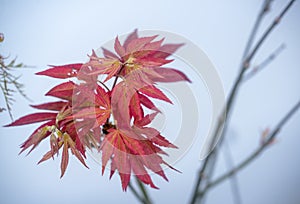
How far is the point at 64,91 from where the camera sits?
313 mm

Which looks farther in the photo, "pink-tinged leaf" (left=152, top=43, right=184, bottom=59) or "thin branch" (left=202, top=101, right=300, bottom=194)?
"thin branch" (left=202, top=101, right=300, bottom=194)

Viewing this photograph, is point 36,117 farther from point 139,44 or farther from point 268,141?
point 268,141

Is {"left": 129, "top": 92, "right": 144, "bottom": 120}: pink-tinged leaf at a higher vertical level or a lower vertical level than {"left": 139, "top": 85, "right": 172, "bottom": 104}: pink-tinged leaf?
lower

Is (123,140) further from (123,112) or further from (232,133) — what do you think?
(232,133)

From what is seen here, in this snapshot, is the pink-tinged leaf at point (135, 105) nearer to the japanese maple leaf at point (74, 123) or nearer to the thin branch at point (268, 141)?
the japanese maple leaf at point (74, 123)

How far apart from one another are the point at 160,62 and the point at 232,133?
0.51 meters

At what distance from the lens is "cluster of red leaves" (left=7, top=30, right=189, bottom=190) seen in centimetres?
29

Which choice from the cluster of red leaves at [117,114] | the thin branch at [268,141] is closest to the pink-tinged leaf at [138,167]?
the cluster of red leaves at [117,114]

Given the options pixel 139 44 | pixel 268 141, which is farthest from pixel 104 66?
pixel 268 141

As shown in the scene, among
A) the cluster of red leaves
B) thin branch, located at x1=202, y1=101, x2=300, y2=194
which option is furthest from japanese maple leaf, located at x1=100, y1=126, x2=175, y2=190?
thin branch, located at x1=202, y1=101, x2=300, y2=194

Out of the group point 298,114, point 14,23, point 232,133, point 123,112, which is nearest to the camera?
point 123,112

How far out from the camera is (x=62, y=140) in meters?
0.30

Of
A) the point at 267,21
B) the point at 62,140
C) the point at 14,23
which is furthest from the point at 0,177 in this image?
the point at 267,21

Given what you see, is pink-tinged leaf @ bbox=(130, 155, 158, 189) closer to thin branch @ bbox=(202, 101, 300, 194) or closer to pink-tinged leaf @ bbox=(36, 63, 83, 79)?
pink-tinged leaf @ bbox=(36, 63, 83, 79)
